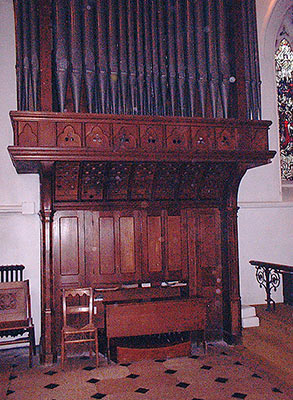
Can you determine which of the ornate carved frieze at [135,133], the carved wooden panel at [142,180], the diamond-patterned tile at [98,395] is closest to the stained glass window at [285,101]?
the ornate carved frieze at [135,133]

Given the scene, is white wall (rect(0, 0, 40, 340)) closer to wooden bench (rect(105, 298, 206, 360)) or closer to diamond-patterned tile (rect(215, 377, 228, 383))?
wooden bench (rect(105, 298, 206, 360))

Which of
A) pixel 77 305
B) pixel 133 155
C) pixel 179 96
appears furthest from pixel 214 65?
pixel 77 305

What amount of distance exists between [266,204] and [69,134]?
4.70 meters

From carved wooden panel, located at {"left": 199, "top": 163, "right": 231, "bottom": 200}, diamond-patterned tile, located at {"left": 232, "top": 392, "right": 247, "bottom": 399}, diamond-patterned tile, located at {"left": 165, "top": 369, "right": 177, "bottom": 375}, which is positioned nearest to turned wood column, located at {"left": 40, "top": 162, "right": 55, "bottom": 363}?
diamond-patterned tile, located at {"left": 165, "top": 369, "right": 177, "bottom": 375}

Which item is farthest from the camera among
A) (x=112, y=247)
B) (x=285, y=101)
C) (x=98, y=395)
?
(x=285, y=101)

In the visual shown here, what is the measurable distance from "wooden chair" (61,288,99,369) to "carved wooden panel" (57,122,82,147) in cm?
210

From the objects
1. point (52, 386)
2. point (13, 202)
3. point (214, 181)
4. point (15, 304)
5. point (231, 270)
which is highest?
point (214, 181)

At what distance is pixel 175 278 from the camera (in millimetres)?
6742

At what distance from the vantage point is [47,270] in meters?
5.91

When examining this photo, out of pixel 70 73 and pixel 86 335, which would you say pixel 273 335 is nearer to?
pixel 86 335

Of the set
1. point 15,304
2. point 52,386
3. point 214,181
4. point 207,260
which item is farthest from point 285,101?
point 52,386

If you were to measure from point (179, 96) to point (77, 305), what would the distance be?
347 cm

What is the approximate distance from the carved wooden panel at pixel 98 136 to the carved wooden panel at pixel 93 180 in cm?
30

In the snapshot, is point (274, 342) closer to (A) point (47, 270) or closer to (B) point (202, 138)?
(B) point (202, 138)
